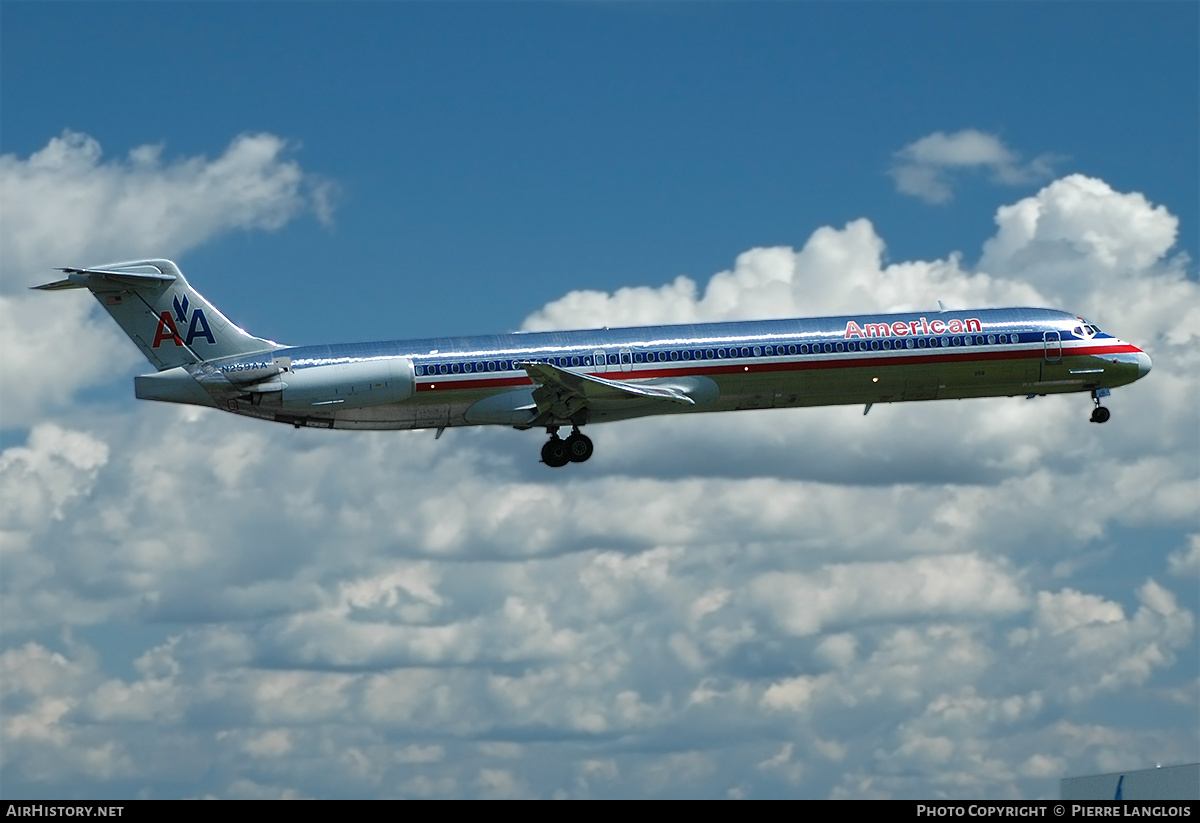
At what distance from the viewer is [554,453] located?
182ft

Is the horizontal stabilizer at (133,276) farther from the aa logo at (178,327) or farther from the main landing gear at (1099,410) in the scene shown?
the main landing gear at (1099,410)

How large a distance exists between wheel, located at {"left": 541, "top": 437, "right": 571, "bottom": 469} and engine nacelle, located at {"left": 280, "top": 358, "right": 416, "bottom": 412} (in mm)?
5128

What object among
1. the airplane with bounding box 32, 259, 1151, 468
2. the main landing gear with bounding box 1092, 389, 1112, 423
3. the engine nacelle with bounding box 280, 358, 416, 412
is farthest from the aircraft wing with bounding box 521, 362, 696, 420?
the main landing gear with bounding box 1092, 389, 1112, 423

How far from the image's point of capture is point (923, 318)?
5638cm

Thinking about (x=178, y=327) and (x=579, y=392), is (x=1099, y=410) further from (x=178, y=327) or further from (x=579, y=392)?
(x=178, y=327)

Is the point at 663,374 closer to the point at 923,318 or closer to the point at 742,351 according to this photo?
the point at 742,351

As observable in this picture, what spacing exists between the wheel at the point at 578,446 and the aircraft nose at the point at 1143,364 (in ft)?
64.4

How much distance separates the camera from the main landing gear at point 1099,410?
58.9 metres

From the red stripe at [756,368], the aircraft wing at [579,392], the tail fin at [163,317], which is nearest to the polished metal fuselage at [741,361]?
the red stripe at [756,368]

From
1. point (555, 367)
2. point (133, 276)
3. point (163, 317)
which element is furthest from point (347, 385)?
point (133, 276)

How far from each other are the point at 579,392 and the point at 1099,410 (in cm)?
1893
